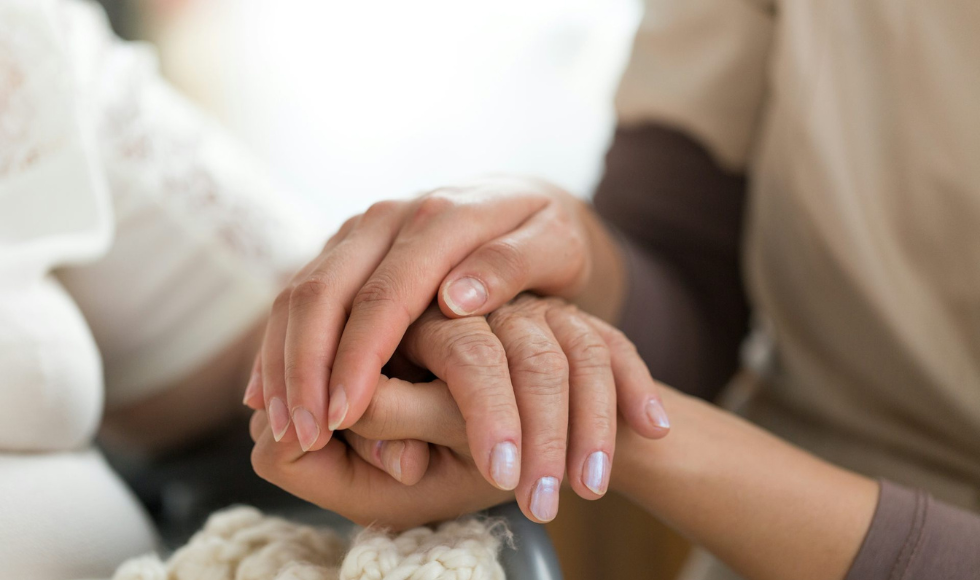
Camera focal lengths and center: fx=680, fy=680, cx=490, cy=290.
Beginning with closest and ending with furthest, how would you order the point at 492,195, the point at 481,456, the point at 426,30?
the point at 481,456
the point at 492,195
the point at 426,30

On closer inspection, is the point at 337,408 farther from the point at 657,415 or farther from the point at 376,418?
the point at 657,415

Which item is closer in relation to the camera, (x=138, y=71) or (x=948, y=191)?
(x=948, y=191)

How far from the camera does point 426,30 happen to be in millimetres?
1467

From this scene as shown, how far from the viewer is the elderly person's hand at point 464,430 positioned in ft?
1.02

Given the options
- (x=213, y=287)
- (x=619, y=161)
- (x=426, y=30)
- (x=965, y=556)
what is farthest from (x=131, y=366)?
(x=426, y=30)

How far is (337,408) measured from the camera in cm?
30

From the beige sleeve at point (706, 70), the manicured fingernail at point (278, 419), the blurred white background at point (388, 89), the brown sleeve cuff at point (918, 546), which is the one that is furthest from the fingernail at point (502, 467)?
the blurred white background at point (388, 89)

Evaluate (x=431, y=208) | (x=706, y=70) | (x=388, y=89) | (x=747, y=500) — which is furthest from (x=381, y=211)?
(x=388, y=89)

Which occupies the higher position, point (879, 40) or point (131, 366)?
point (879, 40)

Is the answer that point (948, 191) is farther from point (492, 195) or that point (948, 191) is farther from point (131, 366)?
point (131, 366)

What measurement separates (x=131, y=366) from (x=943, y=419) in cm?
69

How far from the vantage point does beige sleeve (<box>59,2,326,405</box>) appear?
57 cm

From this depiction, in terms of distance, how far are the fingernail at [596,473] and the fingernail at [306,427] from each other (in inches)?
4.9

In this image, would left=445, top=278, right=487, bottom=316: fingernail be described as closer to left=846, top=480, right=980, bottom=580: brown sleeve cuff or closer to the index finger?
the index finger
